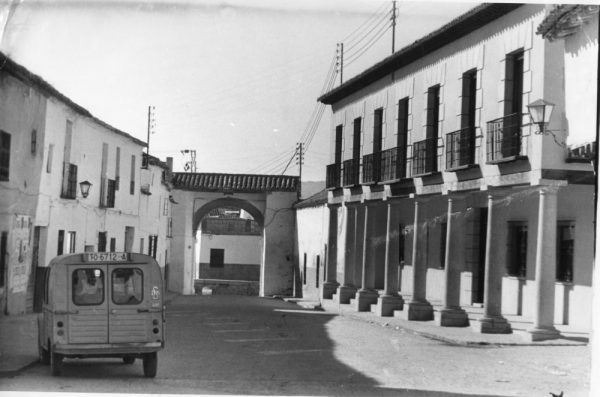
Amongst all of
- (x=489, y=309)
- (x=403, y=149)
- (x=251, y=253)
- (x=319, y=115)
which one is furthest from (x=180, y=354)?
(x=251, y=253)

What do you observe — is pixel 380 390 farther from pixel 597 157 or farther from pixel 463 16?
pixel 463 16

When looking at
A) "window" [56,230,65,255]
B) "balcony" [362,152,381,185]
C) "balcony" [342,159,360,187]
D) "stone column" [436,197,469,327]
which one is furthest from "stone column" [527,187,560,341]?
"window" [56,230,65,255]

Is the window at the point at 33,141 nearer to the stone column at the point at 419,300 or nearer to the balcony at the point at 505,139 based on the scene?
the balcony at the point at 505,139

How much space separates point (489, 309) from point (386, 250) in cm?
306

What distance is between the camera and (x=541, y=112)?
9.77 meters

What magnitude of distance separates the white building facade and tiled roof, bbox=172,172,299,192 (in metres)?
2.63

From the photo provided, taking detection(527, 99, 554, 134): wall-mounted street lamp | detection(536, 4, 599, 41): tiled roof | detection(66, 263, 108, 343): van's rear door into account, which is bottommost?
detection(66, 263, 108, 343): van's rear door

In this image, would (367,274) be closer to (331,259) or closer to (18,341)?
(331,259)

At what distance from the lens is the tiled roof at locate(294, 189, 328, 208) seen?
20.9m

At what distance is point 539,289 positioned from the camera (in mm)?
10625

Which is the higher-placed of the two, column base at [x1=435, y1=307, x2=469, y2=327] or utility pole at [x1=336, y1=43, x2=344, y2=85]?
utility pole at [x1=336, y1=43, x2=344, y2=85]

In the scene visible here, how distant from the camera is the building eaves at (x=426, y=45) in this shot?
11320mm

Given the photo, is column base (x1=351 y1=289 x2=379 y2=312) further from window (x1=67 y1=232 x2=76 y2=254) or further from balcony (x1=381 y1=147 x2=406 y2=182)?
window (x1=67 y1=232 x2=76 y2=254)

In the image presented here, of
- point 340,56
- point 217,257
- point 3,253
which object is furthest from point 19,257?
point 217,257
